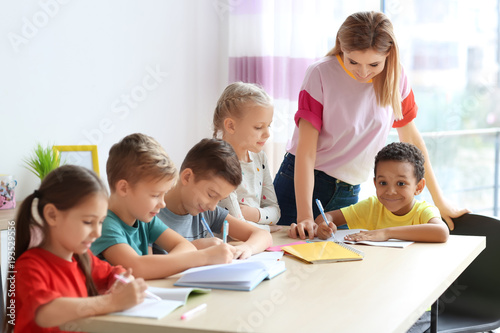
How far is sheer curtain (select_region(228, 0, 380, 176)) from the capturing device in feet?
11.3

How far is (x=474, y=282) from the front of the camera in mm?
2096

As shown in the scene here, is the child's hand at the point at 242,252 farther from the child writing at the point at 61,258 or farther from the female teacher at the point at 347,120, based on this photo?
the child writing at the point at 61,258

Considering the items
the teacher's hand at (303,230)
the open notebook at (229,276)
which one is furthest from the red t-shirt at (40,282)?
the teacher's hand at (303,230)

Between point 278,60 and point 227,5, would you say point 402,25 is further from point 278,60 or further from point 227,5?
point 227,5

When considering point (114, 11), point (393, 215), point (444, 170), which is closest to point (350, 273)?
point (393, 215)

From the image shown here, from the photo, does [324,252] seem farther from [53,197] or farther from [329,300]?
[53,197]

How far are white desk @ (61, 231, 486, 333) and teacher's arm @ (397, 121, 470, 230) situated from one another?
0.48 metres

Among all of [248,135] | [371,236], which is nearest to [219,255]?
[371,236]

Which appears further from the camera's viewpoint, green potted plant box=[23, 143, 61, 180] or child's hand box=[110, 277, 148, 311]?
green potted plant box=[23, 143, 61, 180]

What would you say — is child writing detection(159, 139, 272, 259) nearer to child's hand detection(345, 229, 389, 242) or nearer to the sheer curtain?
child's hand detection(345, 229, 389, 242)

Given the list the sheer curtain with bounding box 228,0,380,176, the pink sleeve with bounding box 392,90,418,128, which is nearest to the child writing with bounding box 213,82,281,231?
the pink sleeve with bounding box 392,90,418,128

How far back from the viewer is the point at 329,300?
129 cm

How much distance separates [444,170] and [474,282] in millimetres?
2137

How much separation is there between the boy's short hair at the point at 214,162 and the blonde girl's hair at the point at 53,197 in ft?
1.61
